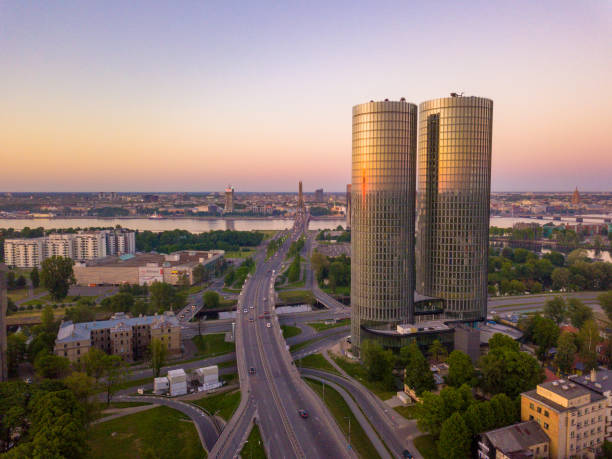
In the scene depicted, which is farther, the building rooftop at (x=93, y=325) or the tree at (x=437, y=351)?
the building rooftop at (x=93, y=325)

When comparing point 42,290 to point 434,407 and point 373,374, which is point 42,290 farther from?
point 434,407

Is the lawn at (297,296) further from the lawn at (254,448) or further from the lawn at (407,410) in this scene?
the lawn at (254,448)

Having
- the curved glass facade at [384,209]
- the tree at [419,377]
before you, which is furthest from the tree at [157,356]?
the tree at [419,377]

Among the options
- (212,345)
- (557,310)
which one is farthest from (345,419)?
(557,310)

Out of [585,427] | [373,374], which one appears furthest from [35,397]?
[585,427]

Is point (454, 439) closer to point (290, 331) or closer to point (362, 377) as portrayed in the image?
point (362, 377)

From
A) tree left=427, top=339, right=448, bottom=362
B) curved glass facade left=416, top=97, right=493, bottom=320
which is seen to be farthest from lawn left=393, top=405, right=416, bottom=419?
curved glass facade left=416, top=97, right=493, bottom=320
